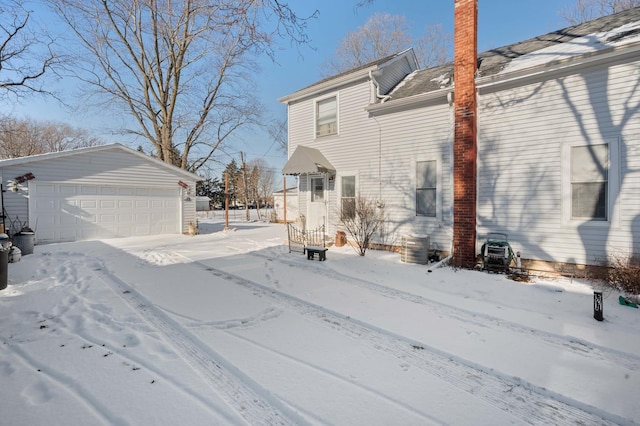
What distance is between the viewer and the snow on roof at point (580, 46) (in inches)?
246

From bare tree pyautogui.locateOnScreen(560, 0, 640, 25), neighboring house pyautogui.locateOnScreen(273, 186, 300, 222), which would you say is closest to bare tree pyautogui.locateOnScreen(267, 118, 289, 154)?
neighboring house pyautogui.locateOnScreen(273, 186, 300, 222)

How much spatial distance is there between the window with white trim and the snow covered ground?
1.60 m

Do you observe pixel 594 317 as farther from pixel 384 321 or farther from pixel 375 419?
pixel 375 419

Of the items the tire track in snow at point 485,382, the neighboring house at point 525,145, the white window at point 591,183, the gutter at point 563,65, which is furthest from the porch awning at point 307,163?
the tire track in snow at point 485,382

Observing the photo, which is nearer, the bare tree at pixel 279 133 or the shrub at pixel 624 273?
the shrub at pixel 624 273

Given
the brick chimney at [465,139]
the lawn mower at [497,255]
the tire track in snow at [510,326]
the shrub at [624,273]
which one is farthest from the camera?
the brick chimney at [465,139]

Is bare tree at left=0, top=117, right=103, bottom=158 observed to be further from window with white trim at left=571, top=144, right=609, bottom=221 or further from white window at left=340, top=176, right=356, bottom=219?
window with white trim at left=571, top=144, right=609, bottom=221

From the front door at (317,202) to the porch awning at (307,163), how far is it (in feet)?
2.44

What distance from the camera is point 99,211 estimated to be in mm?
12156

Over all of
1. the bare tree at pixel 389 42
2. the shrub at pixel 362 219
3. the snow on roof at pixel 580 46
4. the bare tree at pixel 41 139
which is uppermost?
the bare tree at pixel 389 42

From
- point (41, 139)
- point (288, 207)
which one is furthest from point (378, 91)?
point (41, 139)

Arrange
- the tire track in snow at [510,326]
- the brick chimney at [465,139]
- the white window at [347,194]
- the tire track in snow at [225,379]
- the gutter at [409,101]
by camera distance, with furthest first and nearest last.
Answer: the white window at [347,194] → the gutter at [409,101] → the brick chimney at [465,139] → the tire track in snow at [510,326] → the tire track in snow at [225,379]

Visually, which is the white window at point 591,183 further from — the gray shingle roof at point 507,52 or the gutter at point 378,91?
the gutter at point 378,91

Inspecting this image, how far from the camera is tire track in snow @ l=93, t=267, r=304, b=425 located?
2305 mm
